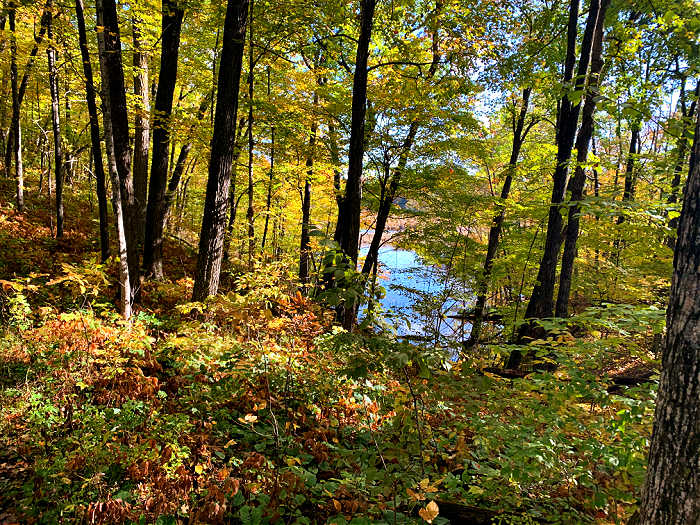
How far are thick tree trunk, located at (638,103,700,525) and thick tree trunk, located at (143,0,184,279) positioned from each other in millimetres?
7223

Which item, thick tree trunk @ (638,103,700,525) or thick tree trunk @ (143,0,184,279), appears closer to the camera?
thick tree trunk @ (638,103,700,525)

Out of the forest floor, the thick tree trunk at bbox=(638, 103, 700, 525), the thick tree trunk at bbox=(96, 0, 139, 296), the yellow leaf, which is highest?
the thick tree trunk at bbox=(96, 0, 139, 296)

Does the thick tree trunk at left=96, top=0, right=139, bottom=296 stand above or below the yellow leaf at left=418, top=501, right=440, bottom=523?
above

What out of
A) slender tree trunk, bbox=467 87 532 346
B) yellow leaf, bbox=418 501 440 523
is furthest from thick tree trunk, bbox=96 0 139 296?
slender tree trunk, bbox=467 87 532 346

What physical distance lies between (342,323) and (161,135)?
18.8 feet

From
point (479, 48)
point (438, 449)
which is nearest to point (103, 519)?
point (438, 449)

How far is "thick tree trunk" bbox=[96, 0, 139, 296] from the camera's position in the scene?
514 cm

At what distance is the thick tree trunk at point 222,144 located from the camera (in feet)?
16.5

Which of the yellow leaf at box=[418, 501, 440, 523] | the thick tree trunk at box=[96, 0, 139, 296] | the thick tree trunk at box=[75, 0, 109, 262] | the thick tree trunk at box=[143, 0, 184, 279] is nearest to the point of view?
the yellow leaf at box=[418, 501, 440, 523]

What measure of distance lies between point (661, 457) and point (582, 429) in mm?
1860

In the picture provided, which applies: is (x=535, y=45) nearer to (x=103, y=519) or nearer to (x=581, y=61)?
(x=581, y=61)

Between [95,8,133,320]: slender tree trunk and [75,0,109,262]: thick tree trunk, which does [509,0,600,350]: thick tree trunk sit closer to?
[95,8,133,320]: slender tree trunk

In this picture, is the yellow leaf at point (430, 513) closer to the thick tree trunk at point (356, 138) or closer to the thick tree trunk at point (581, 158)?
the thick tree trunk at point (356, 138)

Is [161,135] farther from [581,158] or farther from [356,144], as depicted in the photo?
[581,158]
